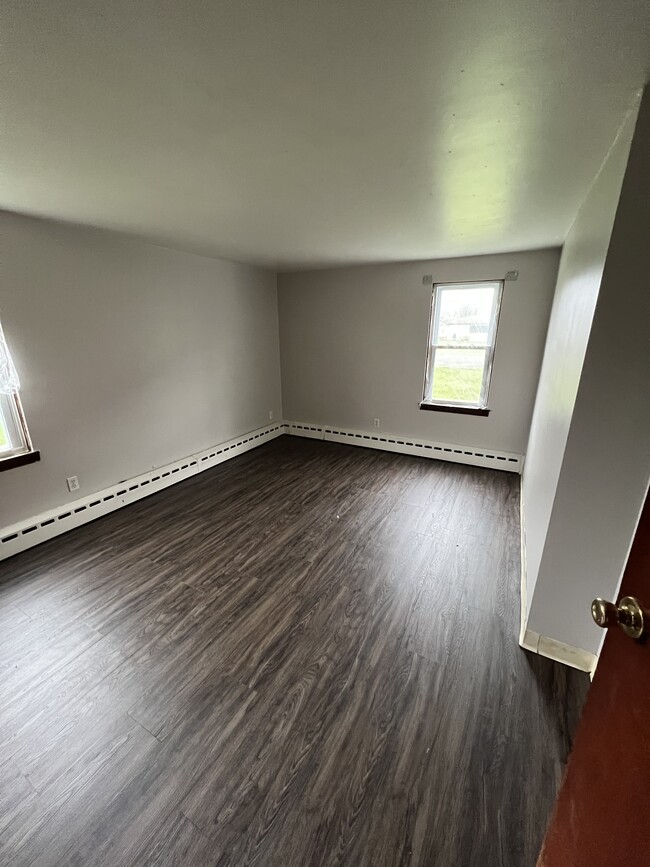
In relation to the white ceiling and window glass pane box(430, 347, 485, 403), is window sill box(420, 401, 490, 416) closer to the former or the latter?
window glass pane box(430, 347, 485, 403)

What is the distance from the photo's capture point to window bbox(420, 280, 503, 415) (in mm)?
3555

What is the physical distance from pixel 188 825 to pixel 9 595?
5.70 ft

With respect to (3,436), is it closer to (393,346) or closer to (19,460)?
(19,460)

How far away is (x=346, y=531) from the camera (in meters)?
2.65

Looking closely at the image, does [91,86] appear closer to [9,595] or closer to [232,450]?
[9,595]

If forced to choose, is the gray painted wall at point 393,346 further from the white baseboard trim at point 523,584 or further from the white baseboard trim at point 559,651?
the white baseboard trim at point 559,651

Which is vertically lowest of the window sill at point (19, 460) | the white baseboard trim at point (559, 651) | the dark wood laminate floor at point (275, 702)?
the dark wood laminate floor at point (275, 702)

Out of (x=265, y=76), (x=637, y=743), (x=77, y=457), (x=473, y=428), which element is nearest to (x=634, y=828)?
(x=637, y=743)

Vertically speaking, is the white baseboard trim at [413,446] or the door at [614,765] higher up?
the door at [614,765]

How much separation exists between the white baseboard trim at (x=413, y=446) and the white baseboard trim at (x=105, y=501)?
1028 mm

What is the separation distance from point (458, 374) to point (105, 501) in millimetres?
3728

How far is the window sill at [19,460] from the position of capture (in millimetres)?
2238

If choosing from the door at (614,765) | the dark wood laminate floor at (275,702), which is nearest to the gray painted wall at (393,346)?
the dark wood laminate floor at (275,702)

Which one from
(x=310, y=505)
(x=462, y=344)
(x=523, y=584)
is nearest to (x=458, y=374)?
(x=462, y=344)
